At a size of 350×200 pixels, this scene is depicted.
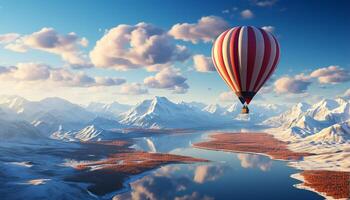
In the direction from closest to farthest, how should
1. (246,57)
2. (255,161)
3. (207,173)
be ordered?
(246,57) < (207,173) < (255,161)

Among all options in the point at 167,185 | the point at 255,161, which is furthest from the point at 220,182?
the point at 255,161

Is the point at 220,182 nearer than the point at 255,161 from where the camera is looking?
Yes

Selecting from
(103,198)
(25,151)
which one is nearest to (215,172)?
(103,198)

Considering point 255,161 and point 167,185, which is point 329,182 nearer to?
point 167,185

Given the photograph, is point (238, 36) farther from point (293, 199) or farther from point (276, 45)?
point (293, 199)

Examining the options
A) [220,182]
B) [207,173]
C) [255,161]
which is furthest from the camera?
[255,161]

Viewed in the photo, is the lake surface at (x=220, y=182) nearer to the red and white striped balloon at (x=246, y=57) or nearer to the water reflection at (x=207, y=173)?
the water reflection at (x=207, y=173)

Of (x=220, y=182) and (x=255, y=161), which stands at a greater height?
(x=255, y=161)
